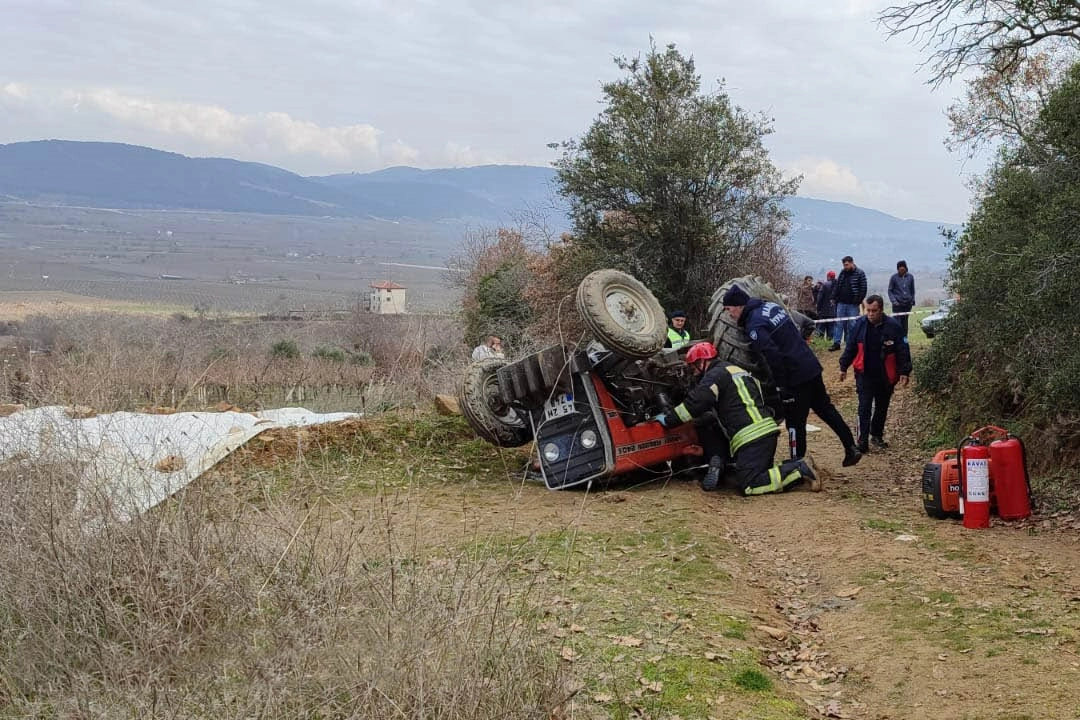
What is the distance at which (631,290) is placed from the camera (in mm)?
9430

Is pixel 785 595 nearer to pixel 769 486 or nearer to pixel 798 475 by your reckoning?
pixel 769 486

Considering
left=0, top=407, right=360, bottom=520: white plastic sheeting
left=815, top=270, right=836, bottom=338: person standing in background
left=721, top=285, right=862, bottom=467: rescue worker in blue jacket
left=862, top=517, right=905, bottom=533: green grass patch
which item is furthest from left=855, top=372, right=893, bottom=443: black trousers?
left=815, top=270, right=836, bottom=338: person standing in background

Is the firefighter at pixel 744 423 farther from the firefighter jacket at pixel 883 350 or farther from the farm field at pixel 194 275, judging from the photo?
the farm field at pixel 194 275

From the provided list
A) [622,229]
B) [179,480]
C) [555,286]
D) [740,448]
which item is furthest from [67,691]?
[555,286]

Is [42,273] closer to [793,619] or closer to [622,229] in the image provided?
[622,229]

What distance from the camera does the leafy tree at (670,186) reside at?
20672mm

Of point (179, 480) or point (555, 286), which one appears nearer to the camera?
point (179, 480)

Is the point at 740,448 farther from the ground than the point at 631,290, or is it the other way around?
the point at 631,290

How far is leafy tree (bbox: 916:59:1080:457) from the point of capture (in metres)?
8.66

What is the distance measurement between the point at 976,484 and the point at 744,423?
7.13 ft

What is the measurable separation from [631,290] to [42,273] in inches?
5032

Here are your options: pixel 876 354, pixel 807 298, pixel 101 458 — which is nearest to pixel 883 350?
pixel 876 354

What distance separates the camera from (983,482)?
748cm

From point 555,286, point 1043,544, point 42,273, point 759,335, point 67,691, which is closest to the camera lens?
point 67,691
